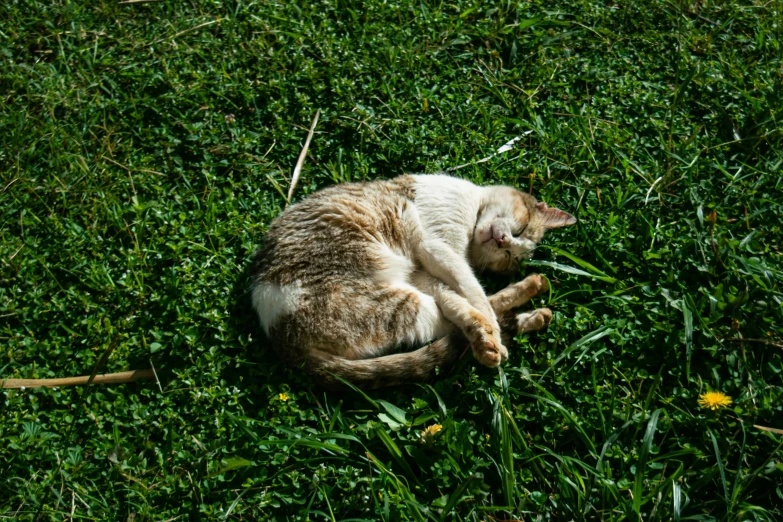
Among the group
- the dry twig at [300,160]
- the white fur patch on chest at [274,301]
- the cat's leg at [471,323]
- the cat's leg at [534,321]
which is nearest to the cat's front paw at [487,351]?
the cat's leg at [471,323]

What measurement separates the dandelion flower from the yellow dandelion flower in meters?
1.27

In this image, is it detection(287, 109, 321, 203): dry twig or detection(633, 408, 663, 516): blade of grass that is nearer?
detection(633, 408, 663, 516): blade of grass

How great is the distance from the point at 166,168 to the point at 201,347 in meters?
1.43

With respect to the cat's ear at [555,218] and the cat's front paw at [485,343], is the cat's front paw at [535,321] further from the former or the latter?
the cat's ear at [555,218]

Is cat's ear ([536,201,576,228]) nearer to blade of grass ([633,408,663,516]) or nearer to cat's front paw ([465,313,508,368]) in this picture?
cat's front paw ([465,313,508,368])

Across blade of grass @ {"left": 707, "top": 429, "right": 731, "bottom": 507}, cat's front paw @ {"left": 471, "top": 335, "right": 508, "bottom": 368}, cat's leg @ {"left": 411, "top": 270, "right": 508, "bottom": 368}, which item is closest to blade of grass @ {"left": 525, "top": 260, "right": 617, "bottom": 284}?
cat's leg @ {"left": 411, "top": 270, "right": 508, "bottom": 368}

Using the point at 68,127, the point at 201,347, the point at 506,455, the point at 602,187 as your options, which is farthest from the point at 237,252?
the point at 602,187

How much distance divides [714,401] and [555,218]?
1323 mm

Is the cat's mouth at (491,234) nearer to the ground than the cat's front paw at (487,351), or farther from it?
farther from it

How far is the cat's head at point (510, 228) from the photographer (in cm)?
366

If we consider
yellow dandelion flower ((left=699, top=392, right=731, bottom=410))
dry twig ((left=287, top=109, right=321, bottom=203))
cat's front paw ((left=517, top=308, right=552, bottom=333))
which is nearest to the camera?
yellow dandelion flower ((left=699, top=392, right=731, bottom=410))

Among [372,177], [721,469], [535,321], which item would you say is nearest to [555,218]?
[535,321]

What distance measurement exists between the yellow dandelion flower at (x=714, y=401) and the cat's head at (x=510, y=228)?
122cm

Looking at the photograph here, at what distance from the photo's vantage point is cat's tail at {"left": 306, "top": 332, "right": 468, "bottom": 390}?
304 cm
